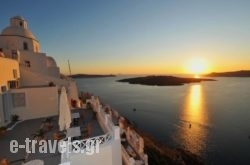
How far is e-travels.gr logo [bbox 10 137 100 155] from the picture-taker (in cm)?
805

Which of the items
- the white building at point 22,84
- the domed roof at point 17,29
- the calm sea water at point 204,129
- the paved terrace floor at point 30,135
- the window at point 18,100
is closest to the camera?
the paved terrace floor at point 30,135

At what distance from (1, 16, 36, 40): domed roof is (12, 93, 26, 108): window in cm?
1123

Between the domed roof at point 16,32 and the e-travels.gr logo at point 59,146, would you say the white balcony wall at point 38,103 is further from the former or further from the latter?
the domed roof at point 16,32

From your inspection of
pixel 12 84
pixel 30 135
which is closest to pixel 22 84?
pixel 12 84

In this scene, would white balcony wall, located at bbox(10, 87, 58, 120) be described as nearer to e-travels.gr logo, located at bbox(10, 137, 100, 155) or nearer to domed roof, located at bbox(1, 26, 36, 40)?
e-travels.gr logo, located at bbox(10, 137, 100, 155)

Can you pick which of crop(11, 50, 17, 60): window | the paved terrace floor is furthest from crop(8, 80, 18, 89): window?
crop(11, 50, 17, 60): window

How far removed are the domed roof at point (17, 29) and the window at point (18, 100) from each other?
1123 centimetres

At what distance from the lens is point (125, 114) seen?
179 ft

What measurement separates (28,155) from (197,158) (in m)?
24.8

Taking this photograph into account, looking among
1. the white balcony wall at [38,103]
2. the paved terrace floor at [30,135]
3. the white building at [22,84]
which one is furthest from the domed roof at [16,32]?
the paved terrace floor at [30,135]

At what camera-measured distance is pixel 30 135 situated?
1236cm

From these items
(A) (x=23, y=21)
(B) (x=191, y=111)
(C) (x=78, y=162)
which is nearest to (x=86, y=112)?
(C) (x=78, y=162)

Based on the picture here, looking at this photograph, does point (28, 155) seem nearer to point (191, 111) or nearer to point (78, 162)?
point (78, 162)

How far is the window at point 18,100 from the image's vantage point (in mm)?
16328
